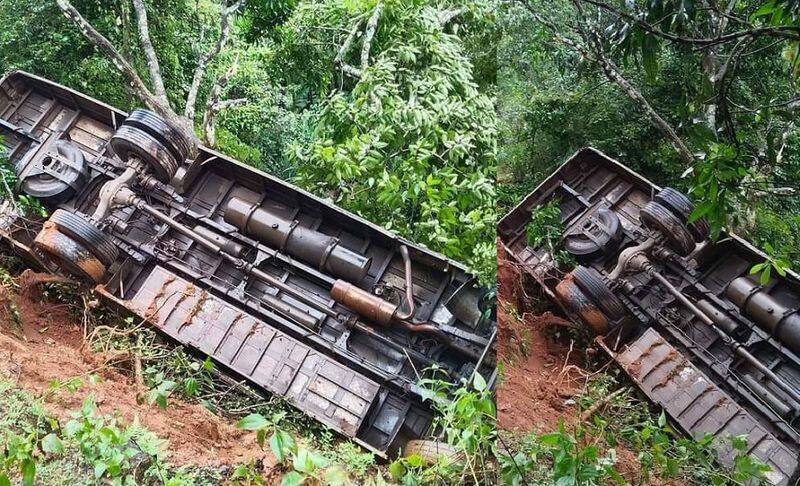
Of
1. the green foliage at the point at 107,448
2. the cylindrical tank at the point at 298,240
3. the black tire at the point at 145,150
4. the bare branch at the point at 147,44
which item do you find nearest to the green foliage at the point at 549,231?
the green foliage at the point at 107,448

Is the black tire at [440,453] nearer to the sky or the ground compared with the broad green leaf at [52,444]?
nearer to the sky

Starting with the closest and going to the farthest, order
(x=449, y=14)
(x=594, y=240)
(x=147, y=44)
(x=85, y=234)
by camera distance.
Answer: (x=594, y=240)
(x=449, y=14)
(x=147, y=44)
(x=85, y=234)

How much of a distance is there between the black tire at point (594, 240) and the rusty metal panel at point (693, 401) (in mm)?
327

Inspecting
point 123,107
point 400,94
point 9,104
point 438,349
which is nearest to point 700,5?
point 400,94

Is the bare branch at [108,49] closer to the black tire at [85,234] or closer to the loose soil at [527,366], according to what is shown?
the black tire at [85,234]

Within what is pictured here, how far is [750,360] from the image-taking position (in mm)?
2182

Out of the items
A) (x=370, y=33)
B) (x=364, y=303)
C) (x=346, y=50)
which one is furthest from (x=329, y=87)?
(x=364, y=303)

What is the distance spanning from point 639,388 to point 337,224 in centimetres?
289

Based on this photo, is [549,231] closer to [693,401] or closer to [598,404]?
[598,404]

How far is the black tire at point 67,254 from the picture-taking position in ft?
14.4

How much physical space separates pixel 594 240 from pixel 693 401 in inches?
29.3

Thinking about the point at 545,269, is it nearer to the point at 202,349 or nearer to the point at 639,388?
the point at 639,388

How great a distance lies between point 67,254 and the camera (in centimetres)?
439

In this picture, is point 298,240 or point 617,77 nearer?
point 617,77
